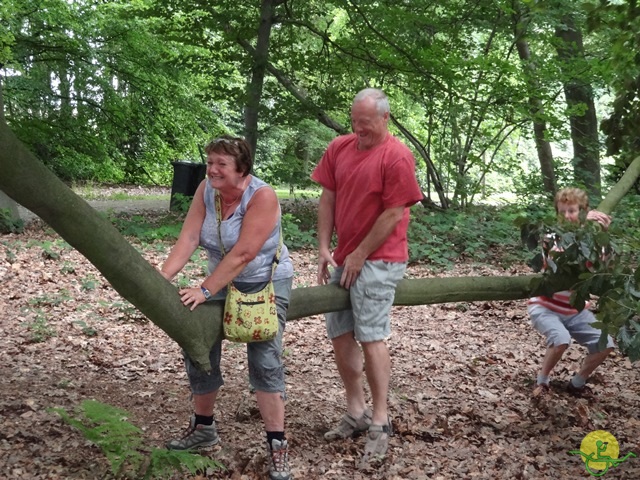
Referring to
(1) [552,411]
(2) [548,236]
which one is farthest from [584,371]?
(2) [548,236]

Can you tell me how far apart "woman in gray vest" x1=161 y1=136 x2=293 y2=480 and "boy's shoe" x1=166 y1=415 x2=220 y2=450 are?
215 mm

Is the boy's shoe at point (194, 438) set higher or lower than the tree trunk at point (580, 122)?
lower

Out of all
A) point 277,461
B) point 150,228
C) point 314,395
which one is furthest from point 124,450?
point 150,228

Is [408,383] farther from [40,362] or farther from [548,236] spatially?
[40,362]

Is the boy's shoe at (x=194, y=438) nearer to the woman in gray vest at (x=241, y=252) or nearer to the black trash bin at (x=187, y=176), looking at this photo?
the woman in gray vest at (x=241, y=252)

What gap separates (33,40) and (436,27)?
8306mm

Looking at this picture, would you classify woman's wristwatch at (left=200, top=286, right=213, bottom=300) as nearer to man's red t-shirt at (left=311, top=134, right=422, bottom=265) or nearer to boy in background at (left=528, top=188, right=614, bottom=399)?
man's red t-shirt at (left=311, top=134, right=422, bottom=265)

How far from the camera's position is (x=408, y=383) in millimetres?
5477

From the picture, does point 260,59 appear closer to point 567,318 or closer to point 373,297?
point 567,318

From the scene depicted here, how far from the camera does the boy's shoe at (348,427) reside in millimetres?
4301

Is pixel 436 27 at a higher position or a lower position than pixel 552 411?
higher

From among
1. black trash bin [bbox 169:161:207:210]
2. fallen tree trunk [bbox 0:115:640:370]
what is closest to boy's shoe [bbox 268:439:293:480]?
fallen tree trunk [bbox 0:115:640:370]

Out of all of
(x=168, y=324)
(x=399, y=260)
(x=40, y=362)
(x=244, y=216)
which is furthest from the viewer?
(x=40, y=362)

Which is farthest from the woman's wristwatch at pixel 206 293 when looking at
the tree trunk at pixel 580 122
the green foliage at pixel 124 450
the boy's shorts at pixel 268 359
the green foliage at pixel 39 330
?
the tree trunk at pixel 580 122
